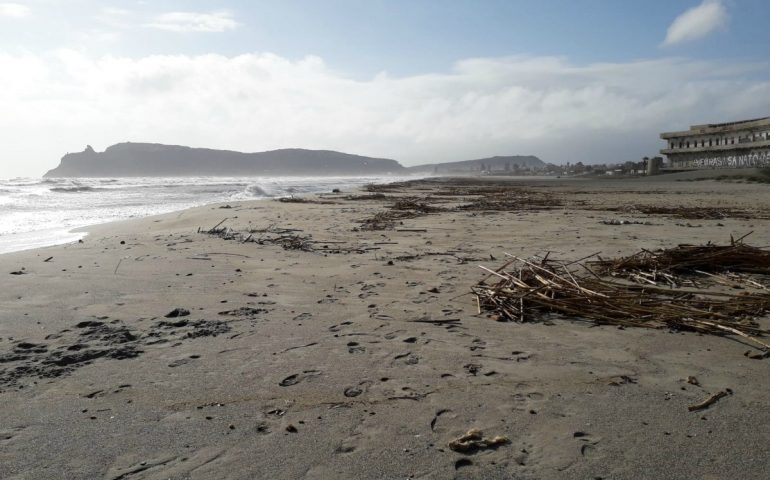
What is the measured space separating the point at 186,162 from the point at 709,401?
532 ft

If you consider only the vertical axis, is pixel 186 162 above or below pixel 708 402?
above

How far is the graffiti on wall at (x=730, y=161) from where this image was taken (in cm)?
3350

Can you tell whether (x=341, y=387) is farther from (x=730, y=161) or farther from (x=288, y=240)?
(x=730, y=161)

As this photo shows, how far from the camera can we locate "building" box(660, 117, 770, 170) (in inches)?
1345

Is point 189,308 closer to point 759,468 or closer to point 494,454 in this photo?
point 494,454

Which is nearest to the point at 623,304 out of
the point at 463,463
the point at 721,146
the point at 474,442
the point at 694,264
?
the point at 694,264

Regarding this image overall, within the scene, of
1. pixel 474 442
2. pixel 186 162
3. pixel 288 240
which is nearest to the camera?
pixel 474 442

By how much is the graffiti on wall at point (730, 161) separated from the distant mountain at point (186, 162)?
116 m

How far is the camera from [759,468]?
5.62 feet

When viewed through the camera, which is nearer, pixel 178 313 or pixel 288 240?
pixel 178 313

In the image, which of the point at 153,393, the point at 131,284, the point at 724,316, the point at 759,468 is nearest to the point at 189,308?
the point at 131,284

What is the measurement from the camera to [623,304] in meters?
3.64

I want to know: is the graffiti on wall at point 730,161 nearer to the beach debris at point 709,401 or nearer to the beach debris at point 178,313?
the beach debris at point 709,401

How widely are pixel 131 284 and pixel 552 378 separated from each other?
3.90 meters
